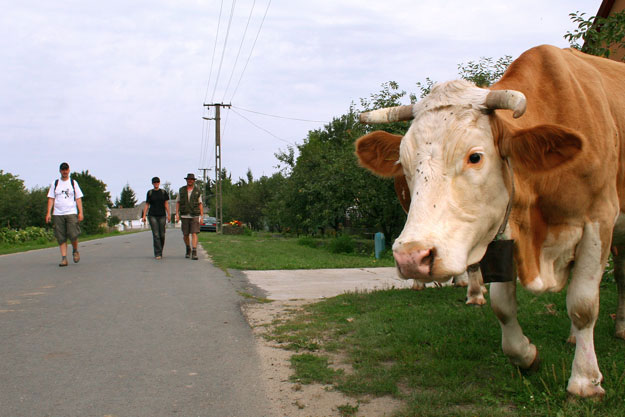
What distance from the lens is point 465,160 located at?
9.02 ft

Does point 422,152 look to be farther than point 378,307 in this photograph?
No

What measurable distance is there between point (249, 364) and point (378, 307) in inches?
81.2

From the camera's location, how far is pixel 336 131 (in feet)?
129

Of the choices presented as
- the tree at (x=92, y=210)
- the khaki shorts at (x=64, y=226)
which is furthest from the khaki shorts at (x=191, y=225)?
the tree at (x=92, y=210)

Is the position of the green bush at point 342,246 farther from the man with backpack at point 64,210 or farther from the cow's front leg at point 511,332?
the cow's front leg at point 511,332

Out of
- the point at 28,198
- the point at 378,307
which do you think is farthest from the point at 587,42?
the point at 28,198

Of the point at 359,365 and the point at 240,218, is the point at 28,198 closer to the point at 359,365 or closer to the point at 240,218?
the point at 240,218

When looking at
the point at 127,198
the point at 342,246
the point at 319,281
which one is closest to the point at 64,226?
the point at 319,281

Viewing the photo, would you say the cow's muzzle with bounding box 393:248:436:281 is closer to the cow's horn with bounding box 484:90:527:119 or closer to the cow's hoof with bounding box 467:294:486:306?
the cow's horn with bounding box 484:90:527:119

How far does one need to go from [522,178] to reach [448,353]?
1.49 meters

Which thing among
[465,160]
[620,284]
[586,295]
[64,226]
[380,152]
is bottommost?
[620,284]

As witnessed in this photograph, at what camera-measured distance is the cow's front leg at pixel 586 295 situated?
10.2ft

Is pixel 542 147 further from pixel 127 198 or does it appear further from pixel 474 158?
pixel 127 198

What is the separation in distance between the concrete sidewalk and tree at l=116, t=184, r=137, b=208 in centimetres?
15000
